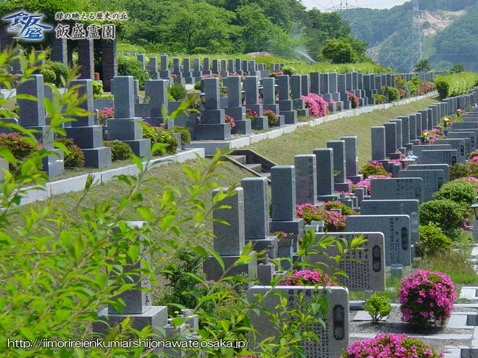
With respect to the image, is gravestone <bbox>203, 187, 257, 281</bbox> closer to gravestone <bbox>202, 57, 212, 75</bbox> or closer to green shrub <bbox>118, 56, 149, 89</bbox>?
green shrub <bbox>118, 56, 149, 89</bbox>

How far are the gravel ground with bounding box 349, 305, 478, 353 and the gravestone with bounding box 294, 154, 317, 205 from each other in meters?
6.09

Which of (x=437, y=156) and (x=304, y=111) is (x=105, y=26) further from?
(x=437, y=156)

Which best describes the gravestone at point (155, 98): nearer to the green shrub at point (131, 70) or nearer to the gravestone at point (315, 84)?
the green shrub at point (131, 70)

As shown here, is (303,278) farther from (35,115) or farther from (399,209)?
(35,115)

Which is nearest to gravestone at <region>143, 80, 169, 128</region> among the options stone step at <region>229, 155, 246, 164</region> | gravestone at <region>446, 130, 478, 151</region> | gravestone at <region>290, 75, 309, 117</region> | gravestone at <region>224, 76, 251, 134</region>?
stone step at <region>229, 155, 246, 164</region>

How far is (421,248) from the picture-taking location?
1867 cm

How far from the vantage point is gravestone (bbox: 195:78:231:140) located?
1078 inches

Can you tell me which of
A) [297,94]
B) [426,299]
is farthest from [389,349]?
[297,94]

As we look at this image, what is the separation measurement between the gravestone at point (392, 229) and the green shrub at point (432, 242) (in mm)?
1880

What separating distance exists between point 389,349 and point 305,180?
1007 cm

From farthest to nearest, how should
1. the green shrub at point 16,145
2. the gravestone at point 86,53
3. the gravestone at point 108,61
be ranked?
the gravestone at point 108,61
the gravestone at point 86,53
the green shrub at point 16,145

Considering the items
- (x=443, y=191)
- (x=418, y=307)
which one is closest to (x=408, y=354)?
(x=418, y=307)

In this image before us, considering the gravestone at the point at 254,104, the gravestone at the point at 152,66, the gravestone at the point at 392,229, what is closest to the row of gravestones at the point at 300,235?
the gravestone at the point at 392,229

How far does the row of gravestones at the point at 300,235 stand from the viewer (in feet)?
34.7
